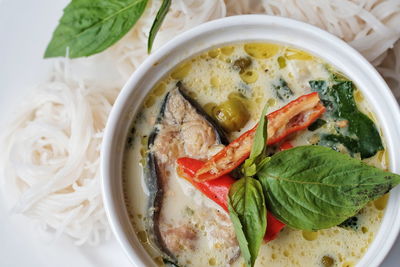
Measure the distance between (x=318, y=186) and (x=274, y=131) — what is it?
338 millimetres

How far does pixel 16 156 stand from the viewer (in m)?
3.42

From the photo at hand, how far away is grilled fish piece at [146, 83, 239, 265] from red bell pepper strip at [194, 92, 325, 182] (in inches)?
5.6

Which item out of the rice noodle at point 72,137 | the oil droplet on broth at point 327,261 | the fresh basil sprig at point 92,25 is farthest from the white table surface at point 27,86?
the oil droplet on broth at point 327,261

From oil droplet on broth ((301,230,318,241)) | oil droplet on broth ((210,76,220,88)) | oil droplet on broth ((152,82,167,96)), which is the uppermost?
oil droplet on broth ((152,82,167,96))

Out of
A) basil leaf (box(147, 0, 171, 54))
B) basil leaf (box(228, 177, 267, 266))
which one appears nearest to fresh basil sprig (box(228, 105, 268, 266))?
basil leaf (box(228, 177, 267, 266))

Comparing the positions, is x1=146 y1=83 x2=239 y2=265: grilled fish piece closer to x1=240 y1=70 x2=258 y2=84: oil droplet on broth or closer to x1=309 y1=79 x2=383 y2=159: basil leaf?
x1=240 y1=70 x2=258 y2=84: oil droplet on broth

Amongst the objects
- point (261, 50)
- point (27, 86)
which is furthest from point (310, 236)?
point (27, 86)

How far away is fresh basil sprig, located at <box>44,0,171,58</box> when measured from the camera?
3068 mm

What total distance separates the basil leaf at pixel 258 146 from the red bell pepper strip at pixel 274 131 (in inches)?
3.6

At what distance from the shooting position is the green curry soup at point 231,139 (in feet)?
8.96

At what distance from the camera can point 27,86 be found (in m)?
3.55

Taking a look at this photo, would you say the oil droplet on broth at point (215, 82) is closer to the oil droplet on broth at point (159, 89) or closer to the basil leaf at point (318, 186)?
the oil droplet on broth at point (159, 89)

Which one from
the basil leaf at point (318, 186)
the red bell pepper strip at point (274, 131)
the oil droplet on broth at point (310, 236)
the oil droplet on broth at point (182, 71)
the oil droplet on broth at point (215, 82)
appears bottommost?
the oil droplet on broth at point (310, 236)

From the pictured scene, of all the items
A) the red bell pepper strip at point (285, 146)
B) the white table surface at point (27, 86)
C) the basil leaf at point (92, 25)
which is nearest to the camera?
the red bell pepper strip at point (285, 146)
